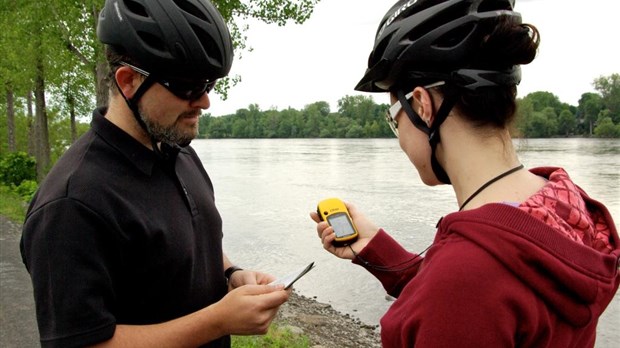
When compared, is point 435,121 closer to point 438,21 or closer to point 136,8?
point 438,21

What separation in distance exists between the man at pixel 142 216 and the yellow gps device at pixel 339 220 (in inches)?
20.7

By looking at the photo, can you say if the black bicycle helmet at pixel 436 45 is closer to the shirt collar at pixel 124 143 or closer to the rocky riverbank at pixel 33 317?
the shirt collar at pixel 124 143

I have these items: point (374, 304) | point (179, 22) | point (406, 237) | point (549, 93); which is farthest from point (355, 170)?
point (549, 93)

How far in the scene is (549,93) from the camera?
77000mm

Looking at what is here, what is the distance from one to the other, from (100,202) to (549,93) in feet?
278

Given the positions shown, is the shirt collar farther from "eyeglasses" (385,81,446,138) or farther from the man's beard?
"eyeglasses" (385,81,446,138)

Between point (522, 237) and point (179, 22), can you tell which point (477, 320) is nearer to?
A: point (522, 237)

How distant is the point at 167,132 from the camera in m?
2.19

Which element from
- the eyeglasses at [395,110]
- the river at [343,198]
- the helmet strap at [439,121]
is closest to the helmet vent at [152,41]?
the eyeglasses at [395,110]

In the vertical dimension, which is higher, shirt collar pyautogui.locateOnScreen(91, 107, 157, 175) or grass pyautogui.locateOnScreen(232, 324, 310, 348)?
shirt collar pyautogui.locateOnScreen(91, 107, 157, 175)

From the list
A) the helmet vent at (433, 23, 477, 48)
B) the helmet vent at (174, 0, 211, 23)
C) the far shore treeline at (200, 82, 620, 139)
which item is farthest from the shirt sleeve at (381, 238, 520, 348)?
the far shore treeline at (200, 82, 620, 139)

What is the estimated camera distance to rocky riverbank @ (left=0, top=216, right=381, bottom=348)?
212 inches

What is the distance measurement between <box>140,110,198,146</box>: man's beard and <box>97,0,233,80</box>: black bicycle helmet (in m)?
0.21

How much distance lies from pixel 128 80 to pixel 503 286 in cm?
172
